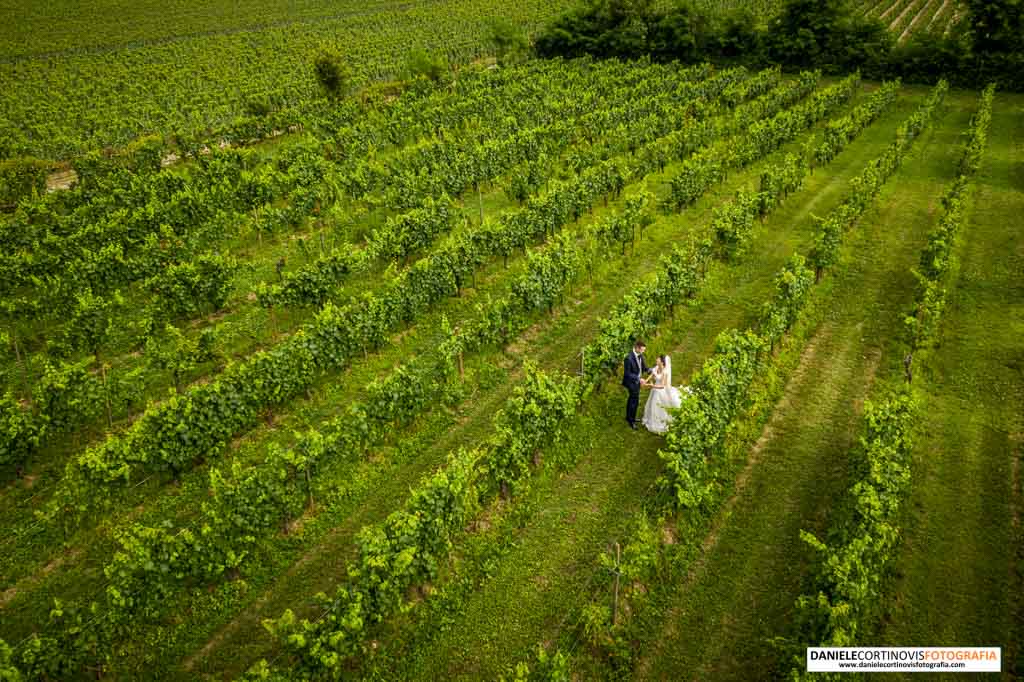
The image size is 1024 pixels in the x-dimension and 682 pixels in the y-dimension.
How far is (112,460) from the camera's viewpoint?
11469 mm

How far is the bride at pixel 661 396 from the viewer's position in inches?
503

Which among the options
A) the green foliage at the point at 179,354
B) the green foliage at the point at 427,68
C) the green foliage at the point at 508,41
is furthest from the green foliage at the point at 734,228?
the green foliage at the point at 508,41

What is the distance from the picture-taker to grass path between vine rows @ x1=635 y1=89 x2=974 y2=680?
924cm

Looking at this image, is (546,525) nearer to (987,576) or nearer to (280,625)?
(280,625)

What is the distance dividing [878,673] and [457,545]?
21.8 feet

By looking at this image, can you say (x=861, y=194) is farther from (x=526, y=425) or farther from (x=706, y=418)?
(x=526, y=425)

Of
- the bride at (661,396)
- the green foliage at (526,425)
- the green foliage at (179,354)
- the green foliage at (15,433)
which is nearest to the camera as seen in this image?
the green foliage at (526,425)

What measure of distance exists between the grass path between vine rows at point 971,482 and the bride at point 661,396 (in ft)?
15.0

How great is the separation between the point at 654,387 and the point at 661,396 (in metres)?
0.25

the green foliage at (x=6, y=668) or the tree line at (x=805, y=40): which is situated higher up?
the tree line at (x=805, y=40)

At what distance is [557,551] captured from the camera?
1077 centimetres

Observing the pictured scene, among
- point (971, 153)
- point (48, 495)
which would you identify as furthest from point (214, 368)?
point (971, 153)

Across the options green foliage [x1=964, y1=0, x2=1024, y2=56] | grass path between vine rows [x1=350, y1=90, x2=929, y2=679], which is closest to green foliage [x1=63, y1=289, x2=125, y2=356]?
grass path between vine rows [x1=350, y1=90, x2=929, y2=679]

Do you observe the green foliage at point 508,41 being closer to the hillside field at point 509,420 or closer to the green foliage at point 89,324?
the hillside field at point 509,420
